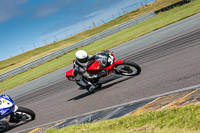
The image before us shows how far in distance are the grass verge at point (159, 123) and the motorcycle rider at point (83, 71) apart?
126 inches

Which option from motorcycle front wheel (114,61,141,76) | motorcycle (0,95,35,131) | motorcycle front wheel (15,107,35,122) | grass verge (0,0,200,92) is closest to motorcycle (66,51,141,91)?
motorcycle front wheel (114,61,141,76)

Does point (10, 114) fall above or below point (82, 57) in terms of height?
below

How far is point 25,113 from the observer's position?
7816 millimetres

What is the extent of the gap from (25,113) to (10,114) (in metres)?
0.47

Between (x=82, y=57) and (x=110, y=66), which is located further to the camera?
(x=110, y=66)

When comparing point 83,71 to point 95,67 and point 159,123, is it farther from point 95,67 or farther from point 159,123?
point 159,123

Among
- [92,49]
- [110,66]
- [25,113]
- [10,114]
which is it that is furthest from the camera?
[92,49]

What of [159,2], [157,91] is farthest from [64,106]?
[159,2]

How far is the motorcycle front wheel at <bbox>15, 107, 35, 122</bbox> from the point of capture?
7597 millimetres

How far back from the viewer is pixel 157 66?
29.7 ft

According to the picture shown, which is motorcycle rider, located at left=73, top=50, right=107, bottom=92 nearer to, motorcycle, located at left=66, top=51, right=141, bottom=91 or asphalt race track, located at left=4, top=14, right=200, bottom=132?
motorcycle, located at left=66, top=51, right=141, bottom=91

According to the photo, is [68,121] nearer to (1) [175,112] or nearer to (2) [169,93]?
(2) [169,93]

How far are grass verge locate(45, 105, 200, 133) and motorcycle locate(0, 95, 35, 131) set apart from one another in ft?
9.84

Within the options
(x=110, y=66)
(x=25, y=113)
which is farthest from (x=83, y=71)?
(x=25, y=113)
